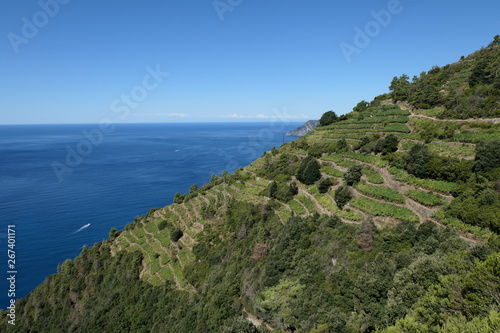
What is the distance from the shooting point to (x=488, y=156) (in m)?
24.8

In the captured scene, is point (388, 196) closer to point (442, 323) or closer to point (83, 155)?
point (442, 323)

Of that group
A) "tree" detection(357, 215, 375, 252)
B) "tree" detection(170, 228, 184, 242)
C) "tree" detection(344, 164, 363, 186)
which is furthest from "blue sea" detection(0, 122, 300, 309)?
"tree" detection(344, 164, 363, 186)

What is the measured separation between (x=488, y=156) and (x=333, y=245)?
16.5 m

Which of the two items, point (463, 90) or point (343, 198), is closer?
point (343, 198)

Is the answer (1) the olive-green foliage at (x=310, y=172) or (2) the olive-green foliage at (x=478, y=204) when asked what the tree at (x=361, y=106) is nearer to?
(1) the olive-green foliage at (x=310, y=172)

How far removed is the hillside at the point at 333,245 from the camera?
59.0 ft

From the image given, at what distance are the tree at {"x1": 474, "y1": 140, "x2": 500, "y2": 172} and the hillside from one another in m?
0.10

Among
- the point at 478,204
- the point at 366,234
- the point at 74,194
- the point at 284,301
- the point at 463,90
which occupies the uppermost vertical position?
the point at 463,90

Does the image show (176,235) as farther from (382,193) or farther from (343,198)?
(382,193)

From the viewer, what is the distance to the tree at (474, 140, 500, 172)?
80.1 ft

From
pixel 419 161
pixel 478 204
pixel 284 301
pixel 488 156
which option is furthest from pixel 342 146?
pixel 284 301

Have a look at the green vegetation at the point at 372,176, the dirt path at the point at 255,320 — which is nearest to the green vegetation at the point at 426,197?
the green vegetation at the point at 372,176

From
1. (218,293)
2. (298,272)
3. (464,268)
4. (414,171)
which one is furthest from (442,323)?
(218,293)

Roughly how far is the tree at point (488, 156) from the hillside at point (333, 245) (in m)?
0.10
